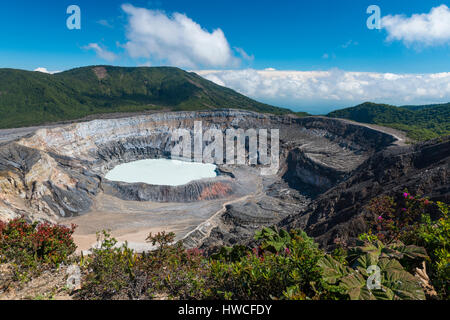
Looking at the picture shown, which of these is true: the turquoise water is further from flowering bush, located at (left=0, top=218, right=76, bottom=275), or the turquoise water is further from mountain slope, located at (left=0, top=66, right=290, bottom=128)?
mountain slope, located at (left=0, top=66, right=290, bottom=128)

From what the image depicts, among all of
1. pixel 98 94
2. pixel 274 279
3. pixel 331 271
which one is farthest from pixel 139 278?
pixel 98 94

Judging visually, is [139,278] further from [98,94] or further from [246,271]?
[98,94]

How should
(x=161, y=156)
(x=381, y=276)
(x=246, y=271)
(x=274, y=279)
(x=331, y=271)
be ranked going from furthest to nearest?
(x=161, y=156) → (x=246, y=271) → (x=274, y=279) → (x=331, y=271) → (x=381, y=276)

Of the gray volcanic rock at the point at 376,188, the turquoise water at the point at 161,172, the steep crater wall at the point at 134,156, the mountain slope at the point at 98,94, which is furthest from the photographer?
the mountain slope at the point at 98,94

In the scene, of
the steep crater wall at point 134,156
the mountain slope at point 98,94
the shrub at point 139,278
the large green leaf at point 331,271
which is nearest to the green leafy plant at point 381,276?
the large green leaf at point 331,271

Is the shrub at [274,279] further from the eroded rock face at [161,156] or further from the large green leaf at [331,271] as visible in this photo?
the eroded rock face at [161,156]

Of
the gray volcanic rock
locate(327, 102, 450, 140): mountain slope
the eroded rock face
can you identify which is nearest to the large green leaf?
the gray volcanic rock
